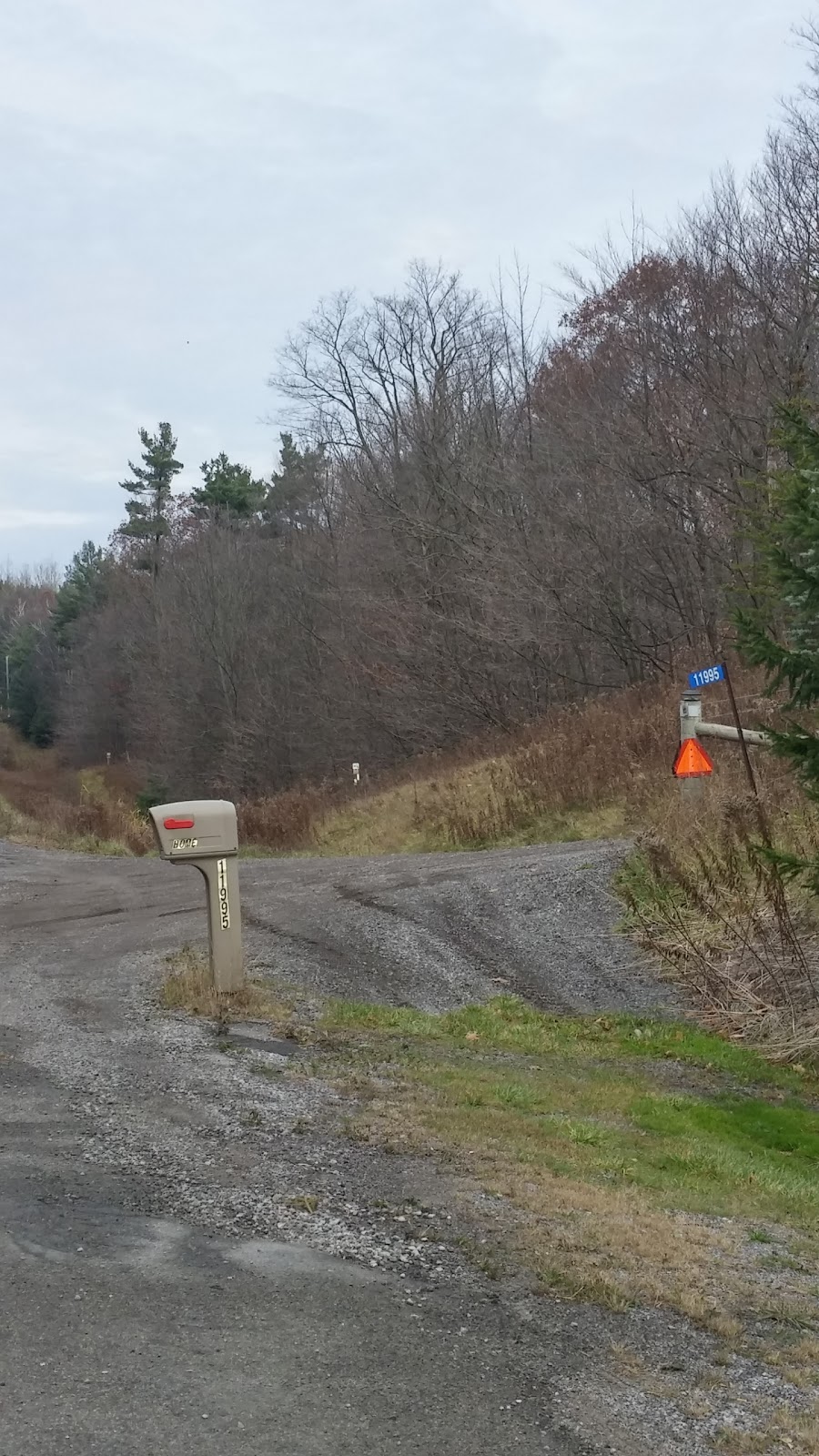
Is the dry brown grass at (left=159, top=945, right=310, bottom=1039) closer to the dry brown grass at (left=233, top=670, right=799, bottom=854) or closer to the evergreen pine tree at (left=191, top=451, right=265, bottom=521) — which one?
the dry brown grass at (left=233, top=670, right=799, bottom=854)

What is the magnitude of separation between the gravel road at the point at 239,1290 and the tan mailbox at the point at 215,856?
63 centimetres

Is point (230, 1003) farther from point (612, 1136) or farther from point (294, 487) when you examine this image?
point (294, 487)

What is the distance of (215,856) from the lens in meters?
8.33

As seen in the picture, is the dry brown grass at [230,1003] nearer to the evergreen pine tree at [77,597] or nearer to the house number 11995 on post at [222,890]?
the house number 11995 on post at [222,890]

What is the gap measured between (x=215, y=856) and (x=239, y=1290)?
4323mm

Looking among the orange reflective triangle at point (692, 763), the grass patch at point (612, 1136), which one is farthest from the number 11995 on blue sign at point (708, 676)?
the grass patch at point (612, 1136)

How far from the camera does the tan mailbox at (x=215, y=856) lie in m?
8.09

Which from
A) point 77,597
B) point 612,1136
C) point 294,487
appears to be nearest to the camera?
point 612,1136

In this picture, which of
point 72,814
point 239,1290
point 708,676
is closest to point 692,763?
point 708,676

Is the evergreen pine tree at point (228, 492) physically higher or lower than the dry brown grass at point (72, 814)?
higher

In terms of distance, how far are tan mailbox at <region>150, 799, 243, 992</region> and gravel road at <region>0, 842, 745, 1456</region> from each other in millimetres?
627

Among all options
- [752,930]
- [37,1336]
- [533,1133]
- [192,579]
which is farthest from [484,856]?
[192,579]

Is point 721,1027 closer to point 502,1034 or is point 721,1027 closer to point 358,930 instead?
point 502,1034

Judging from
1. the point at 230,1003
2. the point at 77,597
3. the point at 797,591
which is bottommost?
the point at 230,1003
